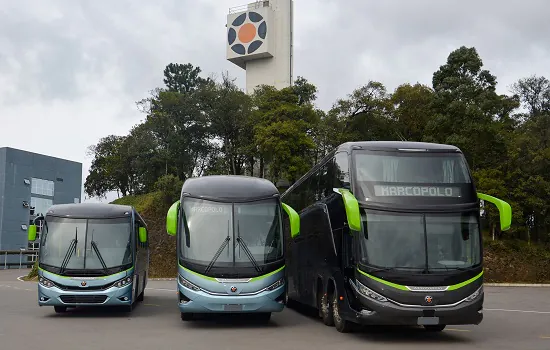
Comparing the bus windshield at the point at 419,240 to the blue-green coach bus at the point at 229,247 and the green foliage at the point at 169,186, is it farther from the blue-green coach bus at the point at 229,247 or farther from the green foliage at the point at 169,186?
the green foliage at the point at 169,186

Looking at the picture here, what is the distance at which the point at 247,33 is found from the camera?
63438mm

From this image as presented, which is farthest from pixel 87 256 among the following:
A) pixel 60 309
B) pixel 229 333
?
pixel 229 333

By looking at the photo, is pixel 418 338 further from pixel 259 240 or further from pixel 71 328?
pixel 71 328

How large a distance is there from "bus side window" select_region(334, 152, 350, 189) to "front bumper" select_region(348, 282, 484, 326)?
2.38 m

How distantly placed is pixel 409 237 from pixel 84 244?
27.8 ft

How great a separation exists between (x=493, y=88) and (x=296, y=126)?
13.5 m

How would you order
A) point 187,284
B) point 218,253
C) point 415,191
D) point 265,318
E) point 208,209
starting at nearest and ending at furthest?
point 415,191 < point 187,284 < point 218,253 < point 208,209 < point 265,318

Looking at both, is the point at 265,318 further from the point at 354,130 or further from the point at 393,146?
the point at 354,130

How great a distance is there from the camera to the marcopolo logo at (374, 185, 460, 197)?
39.6 feet

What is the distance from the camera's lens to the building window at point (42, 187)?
224 feet

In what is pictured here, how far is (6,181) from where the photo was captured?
64.6m

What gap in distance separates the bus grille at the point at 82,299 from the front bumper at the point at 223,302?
10.1 ft

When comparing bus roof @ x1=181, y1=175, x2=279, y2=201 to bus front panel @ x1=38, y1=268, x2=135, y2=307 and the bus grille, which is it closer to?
bus front panel @ x1=38, y1=268, x2=135, y2=307

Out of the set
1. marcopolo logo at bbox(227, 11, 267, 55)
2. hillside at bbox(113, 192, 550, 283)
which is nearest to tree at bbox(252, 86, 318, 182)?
hillside at bbox(113, 192, 550, 283)
